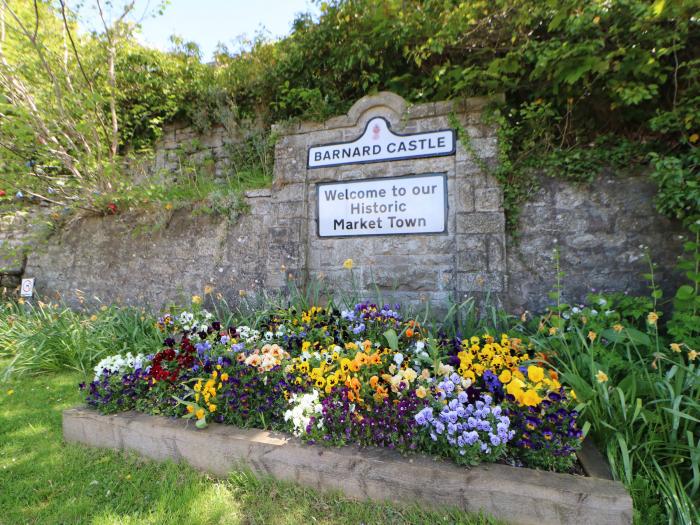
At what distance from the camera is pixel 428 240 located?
3.53m

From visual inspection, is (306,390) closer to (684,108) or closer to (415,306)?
(415,306)

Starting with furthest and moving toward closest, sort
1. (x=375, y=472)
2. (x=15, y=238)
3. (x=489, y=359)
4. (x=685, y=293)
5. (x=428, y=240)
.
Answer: (x=15, y=238) → (x=428, y=240) → (x=685, y=293) → (x=489, y=359) → (x=375, y=472)

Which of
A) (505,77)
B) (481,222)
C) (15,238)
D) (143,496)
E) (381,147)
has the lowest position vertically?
(143,496)

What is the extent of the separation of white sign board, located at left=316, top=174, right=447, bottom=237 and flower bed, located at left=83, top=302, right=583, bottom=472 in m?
1.00

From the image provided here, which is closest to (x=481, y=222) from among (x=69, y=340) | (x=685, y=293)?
(x=685, y=293)

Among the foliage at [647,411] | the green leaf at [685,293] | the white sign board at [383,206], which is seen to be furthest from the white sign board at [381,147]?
the green leaf at [685,293]

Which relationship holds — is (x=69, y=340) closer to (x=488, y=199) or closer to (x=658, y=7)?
(x=488, y=199)

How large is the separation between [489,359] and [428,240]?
152 cm

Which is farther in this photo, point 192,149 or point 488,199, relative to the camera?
point 192,149

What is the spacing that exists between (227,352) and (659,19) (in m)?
3.82

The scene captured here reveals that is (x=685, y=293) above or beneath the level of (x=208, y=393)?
above

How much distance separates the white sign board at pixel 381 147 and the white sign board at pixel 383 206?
214 mm

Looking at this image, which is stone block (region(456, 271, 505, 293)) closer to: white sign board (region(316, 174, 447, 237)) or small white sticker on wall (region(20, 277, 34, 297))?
white sign board (region(316, 174, 447, 237))

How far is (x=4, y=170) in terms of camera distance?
4801mm
